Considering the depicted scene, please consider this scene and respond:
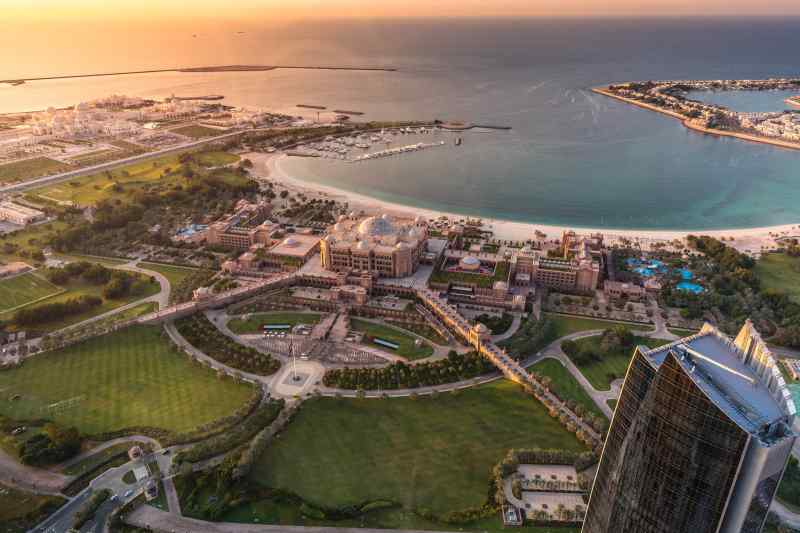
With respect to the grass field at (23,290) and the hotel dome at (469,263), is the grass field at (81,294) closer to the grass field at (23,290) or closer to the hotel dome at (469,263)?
the grass field at (23,290)

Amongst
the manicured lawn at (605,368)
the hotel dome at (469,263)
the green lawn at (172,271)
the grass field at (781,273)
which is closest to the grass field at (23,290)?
the green lawn at (172,271)

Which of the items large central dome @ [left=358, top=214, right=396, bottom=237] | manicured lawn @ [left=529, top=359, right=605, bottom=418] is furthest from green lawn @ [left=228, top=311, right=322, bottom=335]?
manicured lawn @ [left=529, top=359, right=605, bottom=418]

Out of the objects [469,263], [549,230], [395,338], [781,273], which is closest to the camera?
[395,338]

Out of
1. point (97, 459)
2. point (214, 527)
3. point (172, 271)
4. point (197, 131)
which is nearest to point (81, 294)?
point (172, 271)

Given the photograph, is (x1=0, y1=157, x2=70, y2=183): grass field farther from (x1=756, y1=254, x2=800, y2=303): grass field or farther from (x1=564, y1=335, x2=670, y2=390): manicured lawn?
(x1=756, y1=254, x2=800, y2=303): grass field

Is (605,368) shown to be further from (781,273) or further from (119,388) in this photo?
(119,388)
